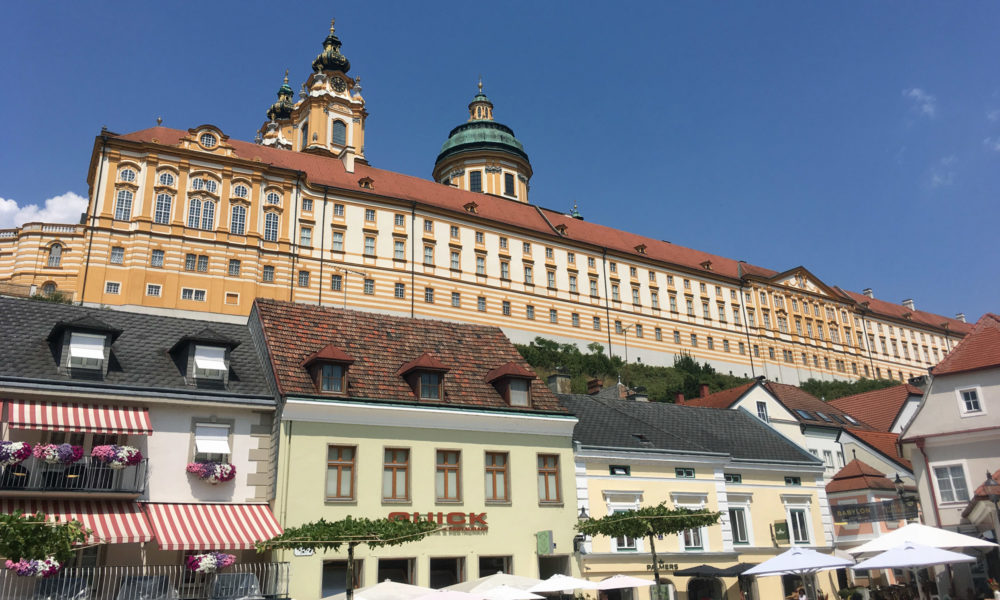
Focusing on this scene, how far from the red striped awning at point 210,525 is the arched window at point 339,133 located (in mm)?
70038

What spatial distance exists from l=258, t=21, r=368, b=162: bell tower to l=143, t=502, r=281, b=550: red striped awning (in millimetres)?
66350

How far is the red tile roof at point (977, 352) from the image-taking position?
104ft

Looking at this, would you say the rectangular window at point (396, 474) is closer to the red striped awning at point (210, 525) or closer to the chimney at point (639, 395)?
the red striped awning at point (210, 525)

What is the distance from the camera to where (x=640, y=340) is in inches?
3278

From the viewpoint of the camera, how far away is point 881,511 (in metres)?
34.0

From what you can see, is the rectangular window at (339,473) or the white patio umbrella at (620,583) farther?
the white patio umbrella at (620,583)

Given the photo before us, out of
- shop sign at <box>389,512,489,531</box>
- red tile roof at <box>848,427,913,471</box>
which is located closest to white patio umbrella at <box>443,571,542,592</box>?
shop sign at <box>389,512,489,531</box>

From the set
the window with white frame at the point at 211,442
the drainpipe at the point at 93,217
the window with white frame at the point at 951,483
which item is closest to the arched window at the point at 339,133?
the drainpipe at the point at 93,217

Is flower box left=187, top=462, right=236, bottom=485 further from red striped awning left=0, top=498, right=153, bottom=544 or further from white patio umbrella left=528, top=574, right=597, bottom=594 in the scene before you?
white patio umbrella left=528, top=574, right=597, bottom=594

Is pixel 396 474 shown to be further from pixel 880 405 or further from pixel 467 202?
pixel 467 202

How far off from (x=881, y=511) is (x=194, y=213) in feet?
165

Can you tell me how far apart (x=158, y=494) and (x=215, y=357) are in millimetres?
3985

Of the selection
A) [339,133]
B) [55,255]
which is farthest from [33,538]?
[339,133]

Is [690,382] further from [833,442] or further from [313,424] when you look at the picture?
[313,424]
